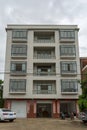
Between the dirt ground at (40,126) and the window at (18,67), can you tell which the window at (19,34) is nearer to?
the window at (18,67)

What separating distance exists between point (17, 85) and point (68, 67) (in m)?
10.00

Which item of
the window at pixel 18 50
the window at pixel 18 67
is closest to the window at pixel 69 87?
the window at pixel 18 67

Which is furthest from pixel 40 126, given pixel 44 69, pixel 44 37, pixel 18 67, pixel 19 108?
pixel 44 37

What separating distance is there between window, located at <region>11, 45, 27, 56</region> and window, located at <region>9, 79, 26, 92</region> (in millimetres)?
5162

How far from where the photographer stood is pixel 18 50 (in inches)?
1713

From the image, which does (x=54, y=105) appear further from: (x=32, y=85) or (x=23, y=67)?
(x=23, y=67)

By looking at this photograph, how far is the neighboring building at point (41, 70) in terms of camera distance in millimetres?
41375

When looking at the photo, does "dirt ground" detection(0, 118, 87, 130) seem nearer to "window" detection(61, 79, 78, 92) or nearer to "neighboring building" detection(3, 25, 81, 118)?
"neighboring building" detection(3, 25, 81, 118)

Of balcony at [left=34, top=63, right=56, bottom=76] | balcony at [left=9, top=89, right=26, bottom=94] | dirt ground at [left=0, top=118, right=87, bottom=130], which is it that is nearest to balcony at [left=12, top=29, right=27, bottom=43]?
balcony at [left=34, top=63, right=56, bottom=76]

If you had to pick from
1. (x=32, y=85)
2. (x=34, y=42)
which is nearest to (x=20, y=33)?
(x=34, y=42)

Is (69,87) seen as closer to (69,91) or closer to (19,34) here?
→ (69,91)

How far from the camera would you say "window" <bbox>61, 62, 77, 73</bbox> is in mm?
42656

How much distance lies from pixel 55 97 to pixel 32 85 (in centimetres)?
472

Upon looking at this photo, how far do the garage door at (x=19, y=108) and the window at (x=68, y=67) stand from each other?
9.52 metres
